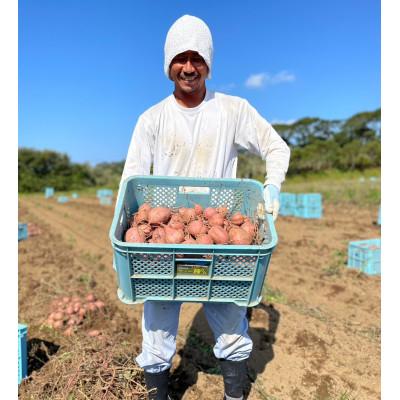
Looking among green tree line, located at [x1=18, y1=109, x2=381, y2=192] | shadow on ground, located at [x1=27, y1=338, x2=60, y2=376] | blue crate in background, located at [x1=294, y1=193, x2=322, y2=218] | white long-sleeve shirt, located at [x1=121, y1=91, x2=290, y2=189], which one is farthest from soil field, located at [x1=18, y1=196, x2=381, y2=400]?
green tree line, located at [x1=18, y1=109, x2=381, y2=192]

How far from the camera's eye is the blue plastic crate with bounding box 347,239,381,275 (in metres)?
4.98

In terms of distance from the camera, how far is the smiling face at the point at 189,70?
5.93ft

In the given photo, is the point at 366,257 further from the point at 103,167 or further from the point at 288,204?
the point at 103,167

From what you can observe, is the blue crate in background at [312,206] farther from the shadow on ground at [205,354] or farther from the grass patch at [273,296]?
the shadow on ground at [205,354]

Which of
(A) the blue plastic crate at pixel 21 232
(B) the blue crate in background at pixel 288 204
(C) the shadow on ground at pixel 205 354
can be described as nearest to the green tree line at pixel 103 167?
(B) the blue crate in background at pixel 288 204

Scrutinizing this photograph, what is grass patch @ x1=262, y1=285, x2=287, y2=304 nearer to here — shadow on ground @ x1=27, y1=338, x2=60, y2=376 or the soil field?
the soil field

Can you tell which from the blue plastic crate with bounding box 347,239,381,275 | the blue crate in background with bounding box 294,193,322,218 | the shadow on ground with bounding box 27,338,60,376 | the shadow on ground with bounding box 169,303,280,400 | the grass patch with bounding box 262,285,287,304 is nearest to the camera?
the shadow on ground with bounding box 169,303,280,400

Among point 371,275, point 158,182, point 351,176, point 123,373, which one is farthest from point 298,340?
point 351,176

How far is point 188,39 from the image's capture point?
1731 millimetres

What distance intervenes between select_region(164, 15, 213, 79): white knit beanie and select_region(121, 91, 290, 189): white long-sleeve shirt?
243 mm

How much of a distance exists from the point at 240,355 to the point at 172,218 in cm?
89

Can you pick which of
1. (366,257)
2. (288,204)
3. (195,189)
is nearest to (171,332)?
(195,189)

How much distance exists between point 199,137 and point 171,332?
42.6 inches

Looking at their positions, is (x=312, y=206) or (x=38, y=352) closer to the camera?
(x=38, y=352)
